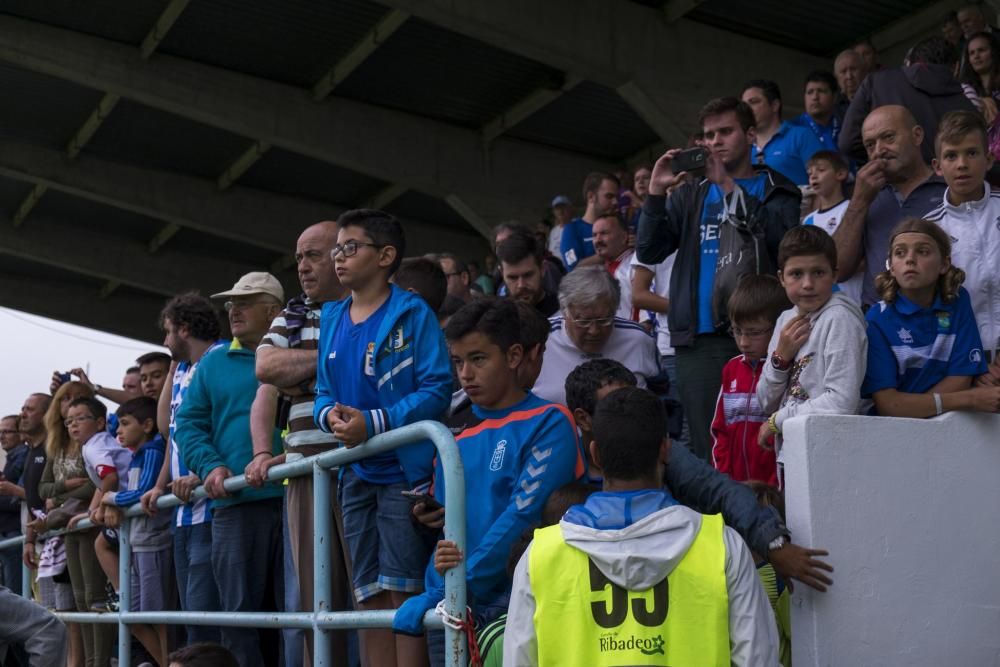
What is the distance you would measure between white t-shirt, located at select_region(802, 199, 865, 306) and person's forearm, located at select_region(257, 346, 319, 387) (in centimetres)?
233

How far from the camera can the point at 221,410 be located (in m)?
6.04

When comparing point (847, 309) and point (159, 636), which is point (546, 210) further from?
point (847, 309)

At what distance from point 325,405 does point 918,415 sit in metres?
2.04

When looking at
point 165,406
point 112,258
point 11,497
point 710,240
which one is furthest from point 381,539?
point 112,258

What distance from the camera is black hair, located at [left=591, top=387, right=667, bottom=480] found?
137 inches

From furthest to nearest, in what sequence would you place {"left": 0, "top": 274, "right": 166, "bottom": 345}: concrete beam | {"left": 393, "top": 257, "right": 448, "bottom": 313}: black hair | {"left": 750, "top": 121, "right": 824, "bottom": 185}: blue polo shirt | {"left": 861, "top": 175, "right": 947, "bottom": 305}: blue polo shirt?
{"left": 0, "top": 274, "right": 166, "bottom": 345}: concrete beam, {"left": 750, "top": 121, "right": 824, "bottom": 185}: blue polo shirt, {"left": 393, "top": 257, "right": 448, "bottom": 313}: black hair, {"left": 861, "top": 175, "right": 947, "bottom": 305}: blue polo shirt

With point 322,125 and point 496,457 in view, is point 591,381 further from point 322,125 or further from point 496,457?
point 322,125

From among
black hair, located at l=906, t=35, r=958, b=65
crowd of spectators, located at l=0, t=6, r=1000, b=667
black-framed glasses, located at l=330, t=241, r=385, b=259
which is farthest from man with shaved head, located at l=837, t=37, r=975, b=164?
black-framed glasses, located at l=330, t=241, r=385, b=259

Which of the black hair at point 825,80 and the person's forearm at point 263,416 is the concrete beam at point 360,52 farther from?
the person's forearm at point 263,416

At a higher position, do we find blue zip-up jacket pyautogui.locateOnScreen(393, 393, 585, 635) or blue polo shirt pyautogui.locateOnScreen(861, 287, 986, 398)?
blue polo shirt pyautogui.locateOnScreen(861, 287, 986, 398)

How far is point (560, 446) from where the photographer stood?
13.3ft

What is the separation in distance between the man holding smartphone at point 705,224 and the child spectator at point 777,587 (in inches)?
57.9

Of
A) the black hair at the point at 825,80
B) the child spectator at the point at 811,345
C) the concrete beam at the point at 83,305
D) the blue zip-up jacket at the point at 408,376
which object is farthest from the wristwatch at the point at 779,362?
the concrete beam at the point at 83,305

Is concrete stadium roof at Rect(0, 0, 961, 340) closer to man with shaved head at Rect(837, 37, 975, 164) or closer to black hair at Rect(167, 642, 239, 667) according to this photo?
→ man with shaved head at Rect(837, 37, 975, 164)
